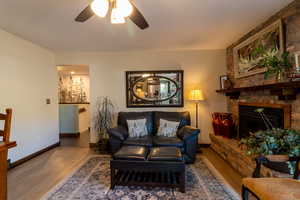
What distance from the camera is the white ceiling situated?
231cm

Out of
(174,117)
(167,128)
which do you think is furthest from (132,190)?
(174,117)

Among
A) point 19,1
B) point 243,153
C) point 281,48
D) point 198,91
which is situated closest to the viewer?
point 19,1

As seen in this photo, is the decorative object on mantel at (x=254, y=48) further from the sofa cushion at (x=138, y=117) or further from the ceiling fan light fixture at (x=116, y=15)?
the ceiling fan light fixture at (x=116, y=15)

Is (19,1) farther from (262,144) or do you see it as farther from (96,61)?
(262,144)

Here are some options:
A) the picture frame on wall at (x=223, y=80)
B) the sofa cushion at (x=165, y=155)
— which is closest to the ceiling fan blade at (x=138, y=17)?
the sofa cushion at (x=165, y=155)

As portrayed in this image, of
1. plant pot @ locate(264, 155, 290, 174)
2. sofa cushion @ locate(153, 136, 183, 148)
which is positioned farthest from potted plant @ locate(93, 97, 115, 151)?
plant pot @ locate(264, 155, 290, 174)

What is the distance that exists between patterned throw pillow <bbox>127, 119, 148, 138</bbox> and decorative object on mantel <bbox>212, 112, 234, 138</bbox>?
1585 mm

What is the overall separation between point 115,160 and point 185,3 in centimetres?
227

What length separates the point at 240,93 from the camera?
3744 millimetres

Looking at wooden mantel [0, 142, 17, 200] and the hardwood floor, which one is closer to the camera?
wooden mantel [0, 142, 17, 200]

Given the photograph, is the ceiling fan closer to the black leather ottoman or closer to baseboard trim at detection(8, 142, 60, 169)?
the black leather ottoman

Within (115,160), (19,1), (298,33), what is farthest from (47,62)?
(298,33)

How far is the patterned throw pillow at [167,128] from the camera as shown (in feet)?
12.1

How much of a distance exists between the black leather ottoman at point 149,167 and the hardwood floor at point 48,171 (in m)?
0.85
